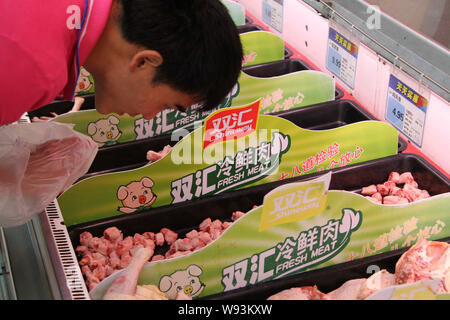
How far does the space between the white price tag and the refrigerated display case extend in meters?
0.02

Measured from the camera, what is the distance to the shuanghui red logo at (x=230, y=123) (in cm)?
193

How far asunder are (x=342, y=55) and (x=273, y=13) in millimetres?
700

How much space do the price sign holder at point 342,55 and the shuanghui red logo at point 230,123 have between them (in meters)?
0.73

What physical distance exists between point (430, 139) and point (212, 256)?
1044 mm

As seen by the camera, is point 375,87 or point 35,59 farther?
point 375,87

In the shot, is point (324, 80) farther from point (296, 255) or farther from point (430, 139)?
point (296, 255)

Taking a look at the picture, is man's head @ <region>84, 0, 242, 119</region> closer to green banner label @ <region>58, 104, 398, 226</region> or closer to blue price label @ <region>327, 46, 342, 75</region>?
green banner label @ <region>58, 104, 398, 226</region>

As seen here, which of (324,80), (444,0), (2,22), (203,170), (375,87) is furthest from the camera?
(444,0)

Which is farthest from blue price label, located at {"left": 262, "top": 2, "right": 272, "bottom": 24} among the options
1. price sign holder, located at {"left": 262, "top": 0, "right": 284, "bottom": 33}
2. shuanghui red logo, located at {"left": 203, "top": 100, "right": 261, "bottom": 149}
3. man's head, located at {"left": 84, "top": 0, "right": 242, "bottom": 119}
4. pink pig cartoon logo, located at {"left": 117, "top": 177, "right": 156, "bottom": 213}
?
man's head, located at {"left": 84, "top": 0, "right": 242, "bottom": 119}

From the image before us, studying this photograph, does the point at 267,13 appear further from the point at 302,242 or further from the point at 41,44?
the point at 41,44

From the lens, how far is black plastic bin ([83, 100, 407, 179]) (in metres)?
2.28
